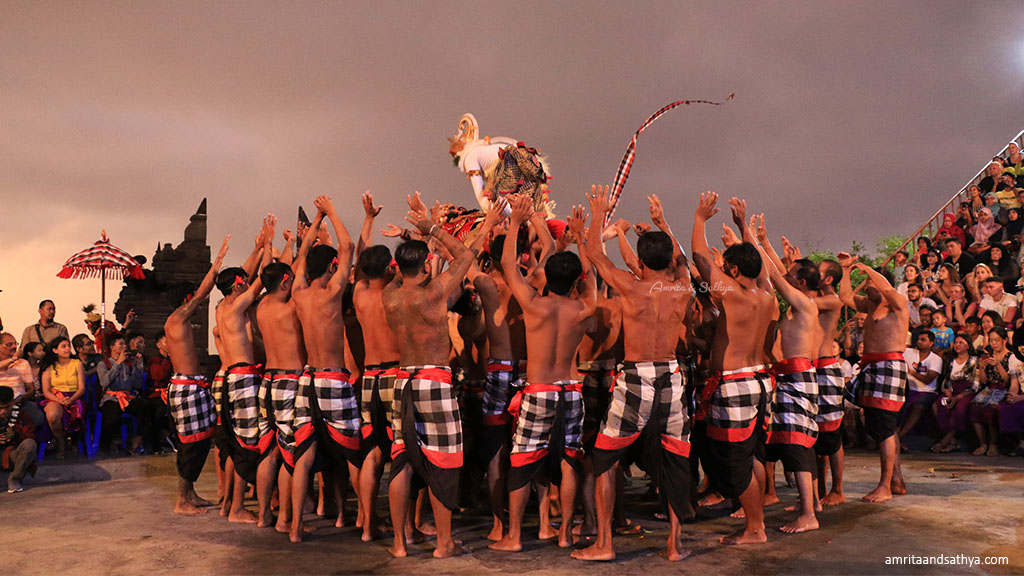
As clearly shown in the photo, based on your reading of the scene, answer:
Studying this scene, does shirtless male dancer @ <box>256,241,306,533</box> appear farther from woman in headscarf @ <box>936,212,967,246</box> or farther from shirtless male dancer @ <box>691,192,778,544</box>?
woman in headscarf @ <box>936,212,967,246</box>

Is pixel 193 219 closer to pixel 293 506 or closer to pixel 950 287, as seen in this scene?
pixel 293 506

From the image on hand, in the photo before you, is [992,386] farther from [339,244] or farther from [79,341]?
[79,341]

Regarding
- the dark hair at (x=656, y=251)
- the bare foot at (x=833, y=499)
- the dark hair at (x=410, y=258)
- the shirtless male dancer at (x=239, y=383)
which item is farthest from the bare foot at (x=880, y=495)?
the shirtless male dancer at (x=239, y=383)

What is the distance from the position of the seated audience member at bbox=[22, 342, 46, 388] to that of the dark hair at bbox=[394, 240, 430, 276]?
5.91m

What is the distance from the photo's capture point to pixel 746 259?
4.51 meters

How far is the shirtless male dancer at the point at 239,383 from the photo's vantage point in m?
5.14

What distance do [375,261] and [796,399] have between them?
9.42 ft

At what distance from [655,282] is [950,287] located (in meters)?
7.93

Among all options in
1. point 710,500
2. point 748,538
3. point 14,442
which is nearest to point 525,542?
point 748,538

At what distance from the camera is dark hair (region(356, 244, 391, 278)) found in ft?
15.5

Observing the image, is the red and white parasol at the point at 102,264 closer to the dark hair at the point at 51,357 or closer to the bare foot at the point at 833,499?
the dark hair at the point at 51,357

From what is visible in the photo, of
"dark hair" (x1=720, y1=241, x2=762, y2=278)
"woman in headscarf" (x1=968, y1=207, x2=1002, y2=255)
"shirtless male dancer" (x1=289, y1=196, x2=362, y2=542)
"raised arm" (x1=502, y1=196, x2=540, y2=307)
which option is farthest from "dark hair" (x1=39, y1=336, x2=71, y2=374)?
"woman in headscarf" (x1=968, y1=207, x2=1002, y2=255)

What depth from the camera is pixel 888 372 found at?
560cm

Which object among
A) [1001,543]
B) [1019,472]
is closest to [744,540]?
[1001,543]
